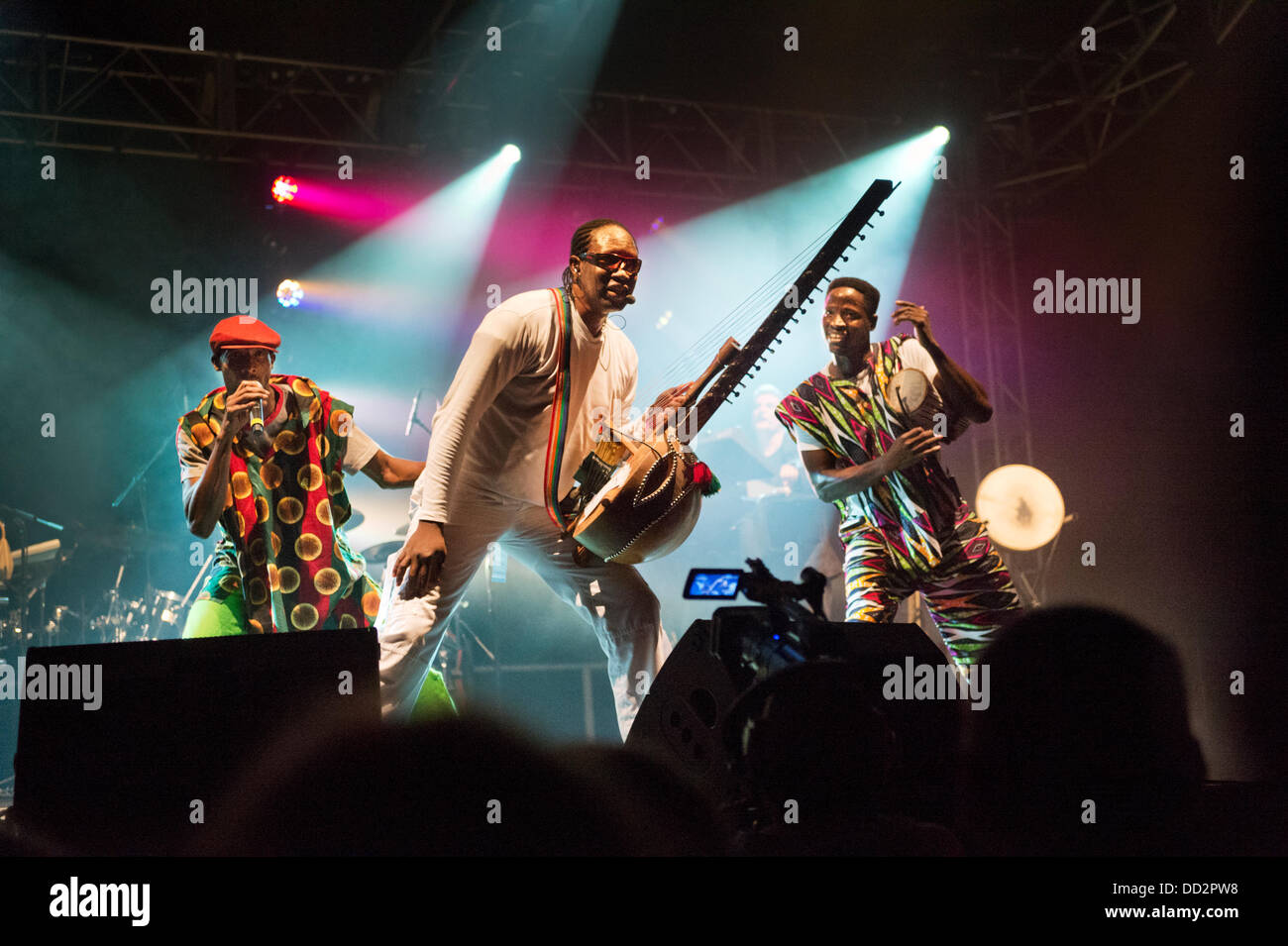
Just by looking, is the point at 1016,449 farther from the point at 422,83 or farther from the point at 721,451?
the point at 422,83

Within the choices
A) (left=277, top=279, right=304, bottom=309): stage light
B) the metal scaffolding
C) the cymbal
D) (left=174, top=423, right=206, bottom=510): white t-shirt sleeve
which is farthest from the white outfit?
the cymbal

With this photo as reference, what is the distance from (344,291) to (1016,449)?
580cm

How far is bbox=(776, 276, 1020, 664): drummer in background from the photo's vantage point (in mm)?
4520

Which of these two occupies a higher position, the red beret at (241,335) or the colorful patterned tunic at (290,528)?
the red beret at (241,335)

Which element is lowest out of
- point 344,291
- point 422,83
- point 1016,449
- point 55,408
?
point 1016,449

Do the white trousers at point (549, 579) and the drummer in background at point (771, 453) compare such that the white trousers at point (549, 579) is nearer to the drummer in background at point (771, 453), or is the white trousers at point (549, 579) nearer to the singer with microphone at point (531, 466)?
the singer with microphone at point (531, 466)

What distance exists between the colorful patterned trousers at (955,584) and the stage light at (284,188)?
5.97 meters

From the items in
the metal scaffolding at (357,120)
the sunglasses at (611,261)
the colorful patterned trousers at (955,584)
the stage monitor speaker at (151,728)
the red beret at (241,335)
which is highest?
the metal scaffolding at (357,120)

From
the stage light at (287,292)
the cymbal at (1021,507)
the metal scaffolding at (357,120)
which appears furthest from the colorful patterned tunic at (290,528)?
the cymbal at (1021,507)

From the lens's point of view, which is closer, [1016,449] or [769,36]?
[769,36]

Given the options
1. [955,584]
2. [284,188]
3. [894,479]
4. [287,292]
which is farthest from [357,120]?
[955,584]

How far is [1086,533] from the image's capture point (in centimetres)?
895

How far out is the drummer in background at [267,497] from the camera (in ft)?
13.0
